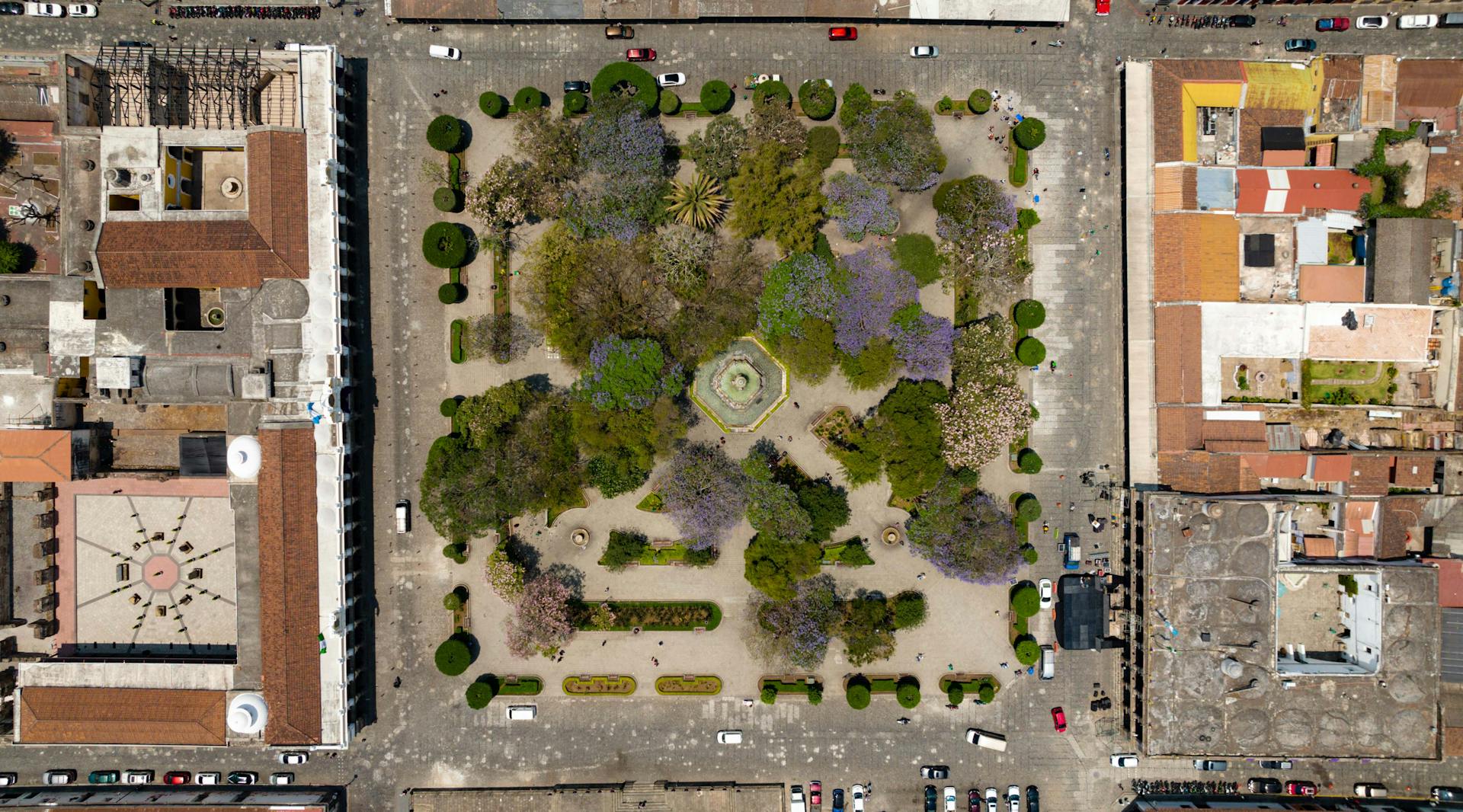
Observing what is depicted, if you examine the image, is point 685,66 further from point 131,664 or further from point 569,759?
point 131,664

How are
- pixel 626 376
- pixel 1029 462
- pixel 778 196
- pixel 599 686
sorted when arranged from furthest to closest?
1. pixel 599 686
2. pixel 1029 462
3. pixel 778 196
4. pixel 626 376

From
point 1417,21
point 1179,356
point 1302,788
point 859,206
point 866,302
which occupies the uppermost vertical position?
point 1417,21

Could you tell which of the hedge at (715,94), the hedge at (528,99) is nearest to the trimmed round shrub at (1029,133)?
the hedge at (715,94)

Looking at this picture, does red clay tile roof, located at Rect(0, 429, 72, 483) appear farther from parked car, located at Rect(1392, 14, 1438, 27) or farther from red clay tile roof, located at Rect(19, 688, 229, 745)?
parked car, located at Rect(1392, 14, 1438, 27)

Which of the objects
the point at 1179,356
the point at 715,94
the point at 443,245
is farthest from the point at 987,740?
the point at 443,245

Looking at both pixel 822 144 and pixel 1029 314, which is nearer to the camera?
pixel 822 144

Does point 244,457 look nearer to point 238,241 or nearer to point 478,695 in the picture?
point 238,241

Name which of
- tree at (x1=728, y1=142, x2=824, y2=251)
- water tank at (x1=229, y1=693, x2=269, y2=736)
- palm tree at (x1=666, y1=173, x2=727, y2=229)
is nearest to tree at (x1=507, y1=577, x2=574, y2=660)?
water tank at (x1=229, y1=693, x2=269, y2=736)

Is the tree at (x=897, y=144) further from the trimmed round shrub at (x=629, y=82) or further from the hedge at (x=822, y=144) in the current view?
the trimmed round shrub at (x=629, y=82)
